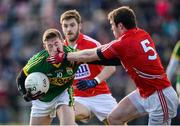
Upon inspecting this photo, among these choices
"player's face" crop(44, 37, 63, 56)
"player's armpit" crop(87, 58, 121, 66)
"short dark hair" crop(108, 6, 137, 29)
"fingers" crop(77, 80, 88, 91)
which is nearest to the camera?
"short dark hair" crop(108, 6, 137, 29)

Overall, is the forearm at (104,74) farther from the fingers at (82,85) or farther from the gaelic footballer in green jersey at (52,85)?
the gaelic footballer in green jersey at (52,85)

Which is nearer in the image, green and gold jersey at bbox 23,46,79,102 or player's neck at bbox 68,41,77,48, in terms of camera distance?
green and gold jersey at bbox 23,46,79,102

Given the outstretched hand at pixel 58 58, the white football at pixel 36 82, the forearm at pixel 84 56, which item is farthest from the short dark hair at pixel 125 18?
the white football at pixel 36 82

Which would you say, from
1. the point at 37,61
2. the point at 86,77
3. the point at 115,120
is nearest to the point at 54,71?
the point at 37,61

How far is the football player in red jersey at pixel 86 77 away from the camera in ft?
39.8

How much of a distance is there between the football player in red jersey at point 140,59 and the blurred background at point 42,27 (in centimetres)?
723

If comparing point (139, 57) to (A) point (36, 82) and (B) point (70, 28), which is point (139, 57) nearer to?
(A) point (36, 82)

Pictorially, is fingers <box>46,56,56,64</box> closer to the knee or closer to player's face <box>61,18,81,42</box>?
the knee

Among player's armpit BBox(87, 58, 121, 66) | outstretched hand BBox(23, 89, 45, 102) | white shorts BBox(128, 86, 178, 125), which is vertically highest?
player's armpit BBox(87, 58, 121, 66)

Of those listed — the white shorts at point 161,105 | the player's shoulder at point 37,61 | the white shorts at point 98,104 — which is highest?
the player's shoulder at point 37,61

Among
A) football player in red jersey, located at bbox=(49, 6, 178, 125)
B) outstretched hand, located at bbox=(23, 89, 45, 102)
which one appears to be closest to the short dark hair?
football player in red jersey, located at bbox=(49, 6, 178, 125)

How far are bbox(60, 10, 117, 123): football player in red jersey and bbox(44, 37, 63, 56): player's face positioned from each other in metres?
1.22

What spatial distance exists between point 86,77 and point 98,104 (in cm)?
50

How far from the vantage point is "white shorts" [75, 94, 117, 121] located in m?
12.2
